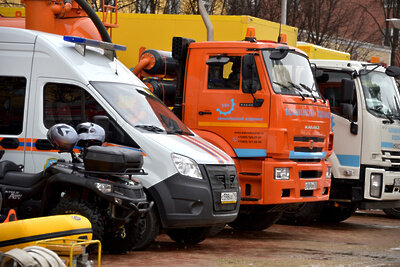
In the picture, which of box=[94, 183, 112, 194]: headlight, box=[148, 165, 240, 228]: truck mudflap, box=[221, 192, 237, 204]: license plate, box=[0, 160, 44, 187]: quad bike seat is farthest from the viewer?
box=[221, 192, 237, 204]: license plate

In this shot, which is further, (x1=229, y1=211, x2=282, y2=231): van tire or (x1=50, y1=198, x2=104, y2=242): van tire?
(x1=229, y1=211, x2=282, y2=231): van tire

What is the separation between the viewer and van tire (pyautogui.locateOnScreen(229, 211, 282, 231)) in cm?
1361

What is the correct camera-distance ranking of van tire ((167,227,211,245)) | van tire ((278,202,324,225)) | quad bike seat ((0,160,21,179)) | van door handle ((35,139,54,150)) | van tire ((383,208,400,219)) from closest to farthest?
quad bike seat ((0,160,21,179)) → van door handle ((35,139,54,150)) → van tire ((167,227,211,245)) → van tire ((278,202,324,225)) → van tire ((383,208,400,219))

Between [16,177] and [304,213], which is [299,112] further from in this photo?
[16,177]

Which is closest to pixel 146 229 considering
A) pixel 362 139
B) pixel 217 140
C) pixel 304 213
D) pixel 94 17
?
pixel 217 140

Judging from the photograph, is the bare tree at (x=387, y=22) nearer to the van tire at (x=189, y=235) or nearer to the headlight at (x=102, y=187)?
the van tire at (x=189, y=235)

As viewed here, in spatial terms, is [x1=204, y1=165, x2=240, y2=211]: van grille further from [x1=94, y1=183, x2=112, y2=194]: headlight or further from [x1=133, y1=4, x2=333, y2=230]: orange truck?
[x1=94, y1=183, x2=112, y2=194]: headlight

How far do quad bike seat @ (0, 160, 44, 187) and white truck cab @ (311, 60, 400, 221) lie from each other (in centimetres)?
651

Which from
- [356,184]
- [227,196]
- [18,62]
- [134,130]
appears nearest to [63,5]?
[18,62]

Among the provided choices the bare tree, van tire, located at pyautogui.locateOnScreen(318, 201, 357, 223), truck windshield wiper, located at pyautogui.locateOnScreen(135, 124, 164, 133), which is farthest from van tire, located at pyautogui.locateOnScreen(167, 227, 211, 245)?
the bare tree

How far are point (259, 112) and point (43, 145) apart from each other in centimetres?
338

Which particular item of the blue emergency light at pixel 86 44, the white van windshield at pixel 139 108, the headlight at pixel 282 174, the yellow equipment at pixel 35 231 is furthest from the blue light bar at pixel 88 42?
the yellow equipment at pixel 35 231

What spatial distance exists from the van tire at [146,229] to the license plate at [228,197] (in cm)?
88

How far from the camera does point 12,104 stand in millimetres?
10562
